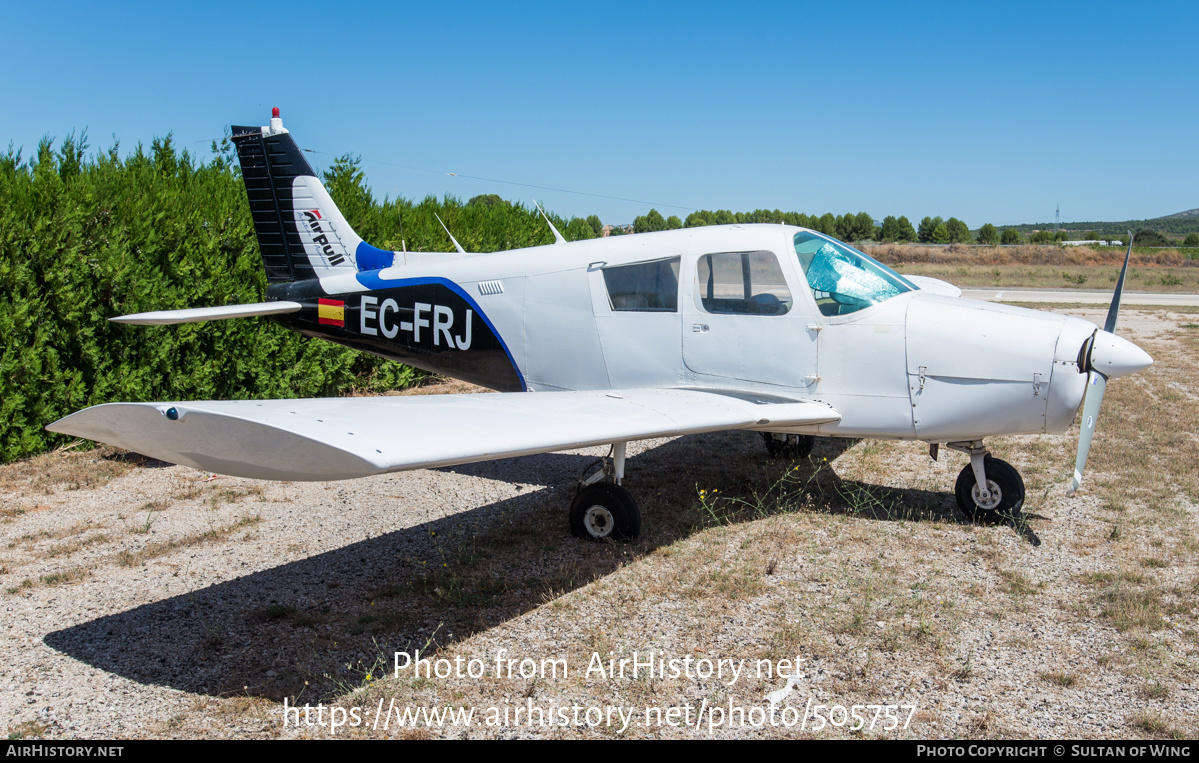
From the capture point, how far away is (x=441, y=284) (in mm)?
7082

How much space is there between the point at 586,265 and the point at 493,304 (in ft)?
3.13

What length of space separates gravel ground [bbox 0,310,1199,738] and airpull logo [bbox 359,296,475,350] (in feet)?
4.76

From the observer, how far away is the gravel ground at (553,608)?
3.70m

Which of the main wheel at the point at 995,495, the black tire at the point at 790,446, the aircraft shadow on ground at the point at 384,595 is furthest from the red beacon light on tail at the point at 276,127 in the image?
the main wheel at the point at 995,495

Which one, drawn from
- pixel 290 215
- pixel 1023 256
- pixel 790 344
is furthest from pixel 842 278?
pixel 1023 256

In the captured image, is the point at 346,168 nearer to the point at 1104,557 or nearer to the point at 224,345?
the point at 224,345

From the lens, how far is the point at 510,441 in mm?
4105

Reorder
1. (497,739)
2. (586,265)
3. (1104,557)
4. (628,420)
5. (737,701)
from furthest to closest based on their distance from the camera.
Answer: (586,265), (1104,557), (628,420), (737,701), (497,739)

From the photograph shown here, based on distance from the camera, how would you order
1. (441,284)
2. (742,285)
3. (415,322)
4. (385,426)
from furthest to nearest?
1. (415,322)
2. (441,284)
3. (742,285)
4. (385,426)

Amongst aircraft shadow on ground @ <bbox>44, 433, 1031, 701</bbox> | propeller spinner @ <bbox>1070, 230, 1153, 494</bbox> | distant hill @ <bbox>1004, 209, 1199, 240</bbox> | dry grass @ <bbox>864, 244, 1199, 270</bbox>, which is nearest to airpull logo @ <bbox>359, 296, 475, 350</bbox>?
aircraft shadow on ground @ <bbox>44, 433, 1031, 701</bbox>

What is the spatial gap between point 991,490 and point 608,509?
3.00 metres

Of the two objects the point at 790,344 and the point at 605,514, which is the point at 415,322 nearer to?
the point at 605,514

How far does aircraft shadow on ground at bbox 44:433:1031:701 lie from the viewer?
408cm

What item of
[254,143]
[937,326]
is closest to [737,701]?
[937,326]
